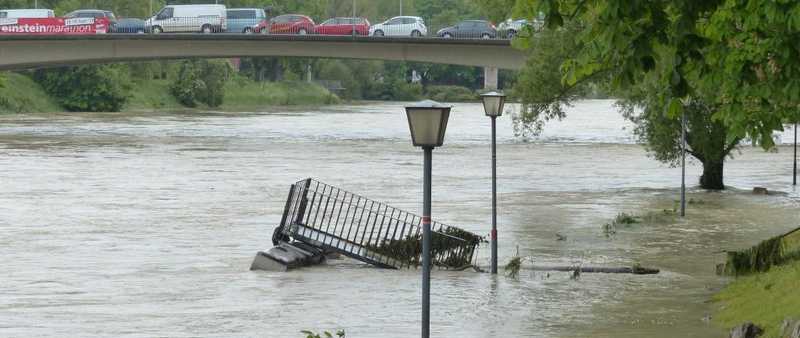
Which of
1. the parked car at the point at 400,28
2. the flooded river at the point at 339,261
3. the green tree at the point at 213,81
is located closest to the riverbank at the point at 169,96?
the green tree at the point at 213,81

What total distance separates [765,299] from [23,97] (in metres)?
83.8

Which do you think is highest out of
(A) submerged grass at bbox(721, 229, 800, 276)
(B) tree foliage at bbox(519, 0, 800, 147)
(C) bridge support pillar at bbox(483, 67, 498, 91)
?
(B) tree foliage at bbox(519, 0, 800, 147)

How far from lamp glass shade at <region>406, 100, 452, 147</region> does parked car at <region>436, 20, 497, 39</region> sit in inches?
2404

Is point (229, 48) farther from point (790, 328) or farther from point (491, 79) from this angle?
point (790, 328)

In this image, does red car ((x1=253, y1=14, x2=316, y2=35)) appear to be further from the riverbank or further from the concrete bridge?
the riverbank

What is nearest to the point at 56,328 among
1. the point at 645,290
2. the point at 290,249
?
the point at 290,249

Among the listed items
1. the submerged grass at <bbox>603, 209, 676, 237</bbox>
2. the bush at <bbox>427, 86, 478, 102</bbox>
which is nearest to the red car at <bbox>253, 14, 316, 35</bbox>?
the submerged grass at <bbox>603, 209, 676, 237</bbox>

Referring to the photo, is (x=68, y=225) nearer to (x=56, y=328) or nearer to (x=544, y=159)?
(x=56, y=328)

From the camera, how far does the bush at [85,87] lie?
326 ft

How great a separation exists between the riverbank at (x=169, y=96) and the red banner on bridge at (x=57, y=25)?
14.8 m

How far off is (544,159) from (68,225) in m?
28.2

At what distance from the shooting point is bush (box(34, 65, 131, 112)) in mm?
99500

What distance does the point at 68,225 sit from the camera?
3356 cm

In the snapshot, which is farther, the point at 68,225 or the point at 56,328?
the point at 68,225
